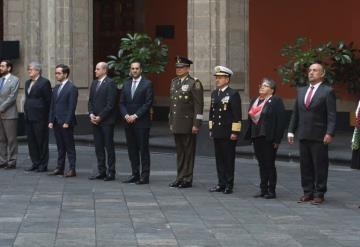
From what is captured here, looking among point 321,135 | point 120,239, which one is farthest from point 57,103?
point 120,239

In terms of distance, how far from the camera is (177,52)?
77.9 feet

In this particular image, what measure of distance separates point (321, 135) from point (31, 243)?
4415mm

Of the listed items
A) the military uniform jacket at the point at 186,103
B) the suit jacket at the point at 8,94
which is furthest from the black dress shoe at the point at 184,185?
the suit jacket at the point at 8,94

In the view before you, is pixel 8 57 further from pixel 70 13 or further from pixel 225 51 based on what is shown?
pixel 225 51

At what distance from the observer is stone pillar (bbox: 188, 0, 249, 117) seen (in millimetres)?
17281

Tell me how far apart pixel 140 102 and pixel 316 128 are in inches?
119

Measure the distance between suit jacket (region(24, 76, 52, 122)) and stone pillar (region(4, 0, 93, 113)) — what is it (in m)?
4.85

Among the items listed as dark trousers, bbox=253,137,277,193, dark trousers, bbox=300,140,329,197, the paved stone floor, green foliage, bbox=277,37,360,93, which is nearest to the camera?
the paved stone floor

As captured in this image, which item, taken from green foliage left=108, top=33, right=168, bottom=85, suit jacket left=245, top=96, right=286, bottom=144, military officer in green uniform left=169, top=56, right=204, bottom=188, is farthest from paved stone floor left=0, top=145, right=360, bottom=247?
green foliage left=108, top=33, right=168, bottom=85

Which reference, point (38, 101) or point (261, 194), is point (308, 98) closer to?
point (261, 194)

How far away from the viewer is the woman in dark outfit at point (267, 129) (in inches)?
463

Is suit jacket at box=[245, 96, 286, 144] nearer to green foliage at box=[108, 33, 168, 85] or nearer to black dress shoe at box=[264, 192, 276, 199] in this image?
black dress shoe at box=[264, 192, 276, 199]

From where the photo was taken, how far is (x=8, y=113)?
49.3 ft

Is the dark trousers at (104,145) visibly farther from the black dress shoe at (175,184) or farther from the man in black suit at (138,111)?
the black dress shoe at (175,184)
